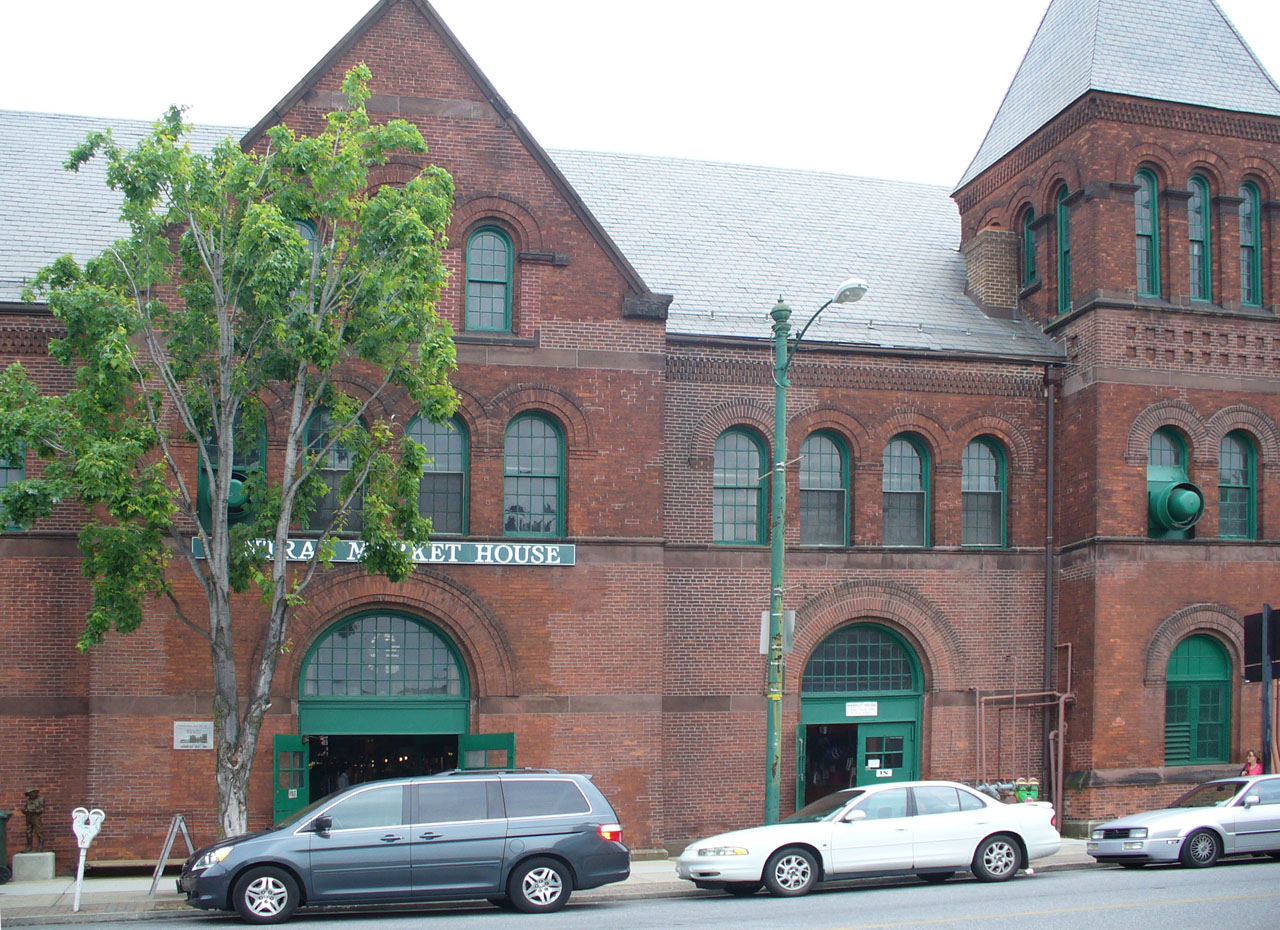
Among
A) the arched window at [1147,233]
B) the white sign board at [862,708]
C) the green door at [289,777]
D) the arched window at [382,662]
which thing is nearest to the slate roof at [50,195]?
the arched window at [382,662]

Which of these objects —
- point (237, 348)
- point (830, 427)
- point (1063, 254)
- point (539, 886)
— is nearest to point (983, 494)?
point (830, 427)

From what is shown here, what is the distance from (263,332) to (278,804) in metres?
7.23

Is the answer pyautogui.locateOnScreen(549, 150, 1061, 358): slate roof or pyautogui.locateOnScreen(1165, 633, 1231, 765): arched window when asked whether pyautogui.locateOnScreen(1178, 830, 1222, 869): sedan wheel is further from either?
pyautogui.locateOnScreen(549, 150, 1061, 358): slate roof

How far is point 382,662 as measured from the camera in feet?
71.0

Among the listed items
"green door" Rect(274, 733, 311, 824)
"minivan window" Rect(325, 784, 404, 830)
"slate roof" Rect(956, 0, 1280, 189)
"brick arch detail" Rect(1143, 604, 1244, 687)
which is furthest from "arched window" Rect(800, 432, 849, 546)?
"minivan window" Rect(325, 784, 404, 830)

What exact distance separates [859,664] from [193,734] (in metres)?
10.7

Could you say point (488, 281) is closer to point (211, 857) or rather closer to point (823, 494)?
point (823, 494)

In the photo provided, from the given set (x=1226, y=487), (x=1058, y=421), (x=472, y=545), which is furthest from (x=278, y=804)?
(x=1226, y=487)

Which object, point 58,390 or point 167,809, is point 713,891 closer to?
point 167,809

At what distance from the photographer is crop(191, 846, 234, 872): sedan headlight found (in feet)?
50.2

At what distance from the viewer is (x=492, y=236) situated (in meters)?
22.4

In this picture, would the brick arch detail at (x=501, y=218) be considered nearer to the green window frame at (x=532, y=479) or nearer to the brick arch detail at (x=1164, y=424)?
the green window frame at (x=532, y=479)

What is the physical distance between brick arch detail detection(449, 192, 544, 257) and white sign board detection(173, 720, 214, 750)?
8.07 metres

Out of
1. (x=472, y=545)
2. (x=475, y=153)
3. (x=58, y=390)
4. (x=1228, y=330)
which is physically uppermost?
(x=475, y=153)
